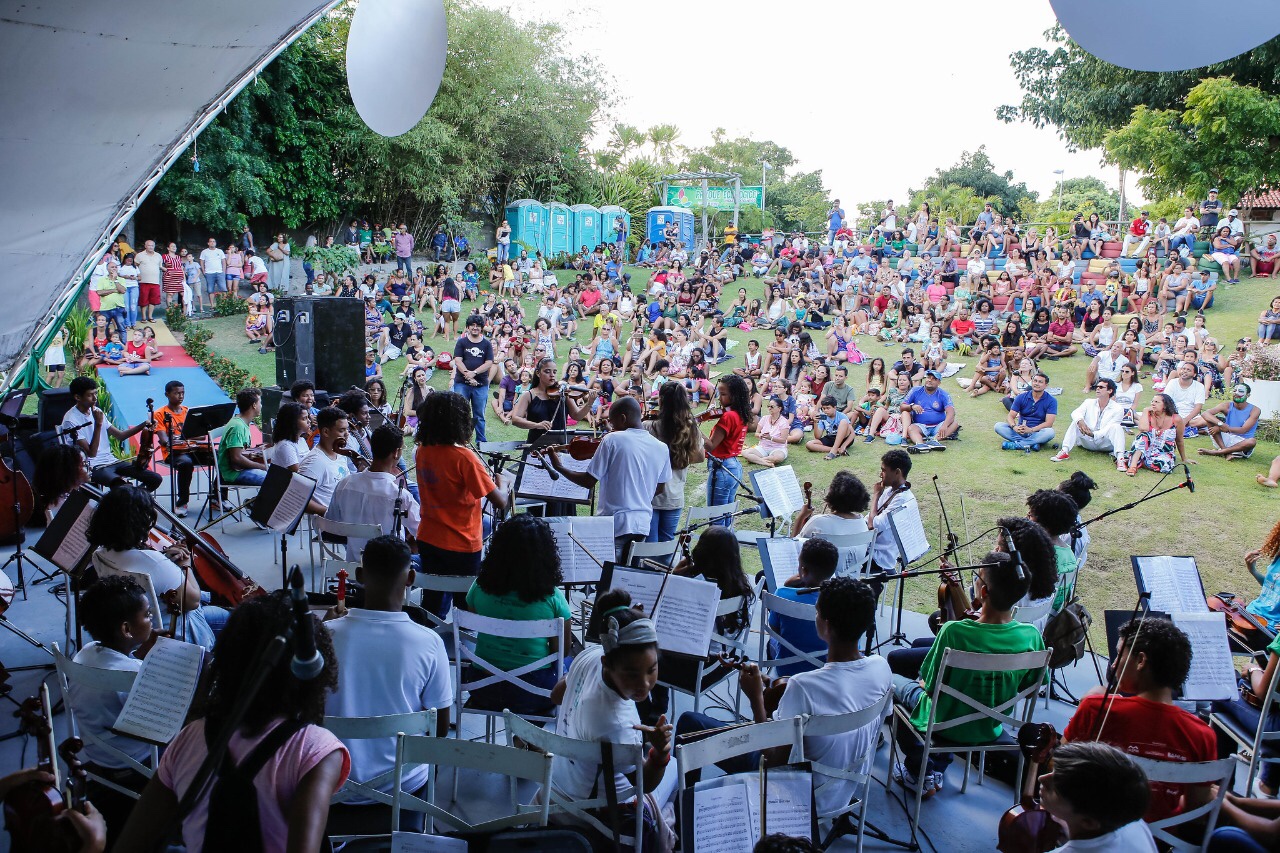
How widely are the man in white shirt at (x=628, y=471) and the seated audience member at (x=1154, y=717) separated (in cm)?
281

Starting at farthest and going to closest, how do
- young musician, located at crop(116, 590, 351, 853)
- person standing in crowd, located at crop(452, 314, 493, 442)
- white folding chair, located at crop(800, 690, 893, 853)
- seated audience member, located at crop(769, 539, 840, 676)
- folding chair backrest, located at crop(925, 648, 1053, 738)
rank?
person standing in crowd, located at crop(452, 314, 493, 442), seated audience member, located at crop(769, 539, 840, 676), folding chair backrest, located at crop(925, 648, 1053, 738), white folding chair, located at crop(800, 690, 893, 853), young musician, located at crop(116, 590, 351, 853)

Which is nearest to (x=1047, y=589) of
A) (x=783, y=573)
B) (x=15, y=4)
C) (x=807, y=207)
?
(x=783, y=573)

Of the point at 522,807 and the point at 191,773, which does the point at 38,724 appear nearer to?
the point at 191,773

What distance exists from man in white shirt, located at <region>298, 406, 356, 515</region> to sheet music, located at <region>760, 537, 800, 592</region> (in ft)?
9.67

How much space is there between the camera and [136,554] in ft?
13.3

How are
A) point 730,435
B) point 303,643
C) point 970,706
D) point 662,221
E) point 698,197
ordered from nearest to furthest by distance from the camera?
point 303,643 → point 970,706 → point 730,435 → point 662,221 → point 698,197

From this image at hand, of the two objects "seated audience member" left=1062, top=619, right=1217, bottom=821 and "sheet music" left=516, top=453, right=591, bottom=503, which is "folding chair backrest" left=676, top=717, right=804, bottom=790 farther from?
"sheet music" left=516, top=453, right=591, bottom=503

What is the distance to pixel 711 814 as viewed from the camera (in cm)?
259

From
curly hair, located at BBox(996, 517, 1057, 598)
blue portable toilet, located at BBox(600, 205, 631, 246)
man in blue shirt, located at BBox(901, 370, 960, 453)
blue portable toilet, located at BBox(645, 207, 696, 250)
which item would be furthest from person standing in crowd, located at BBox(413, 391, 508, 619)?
blue portable toilet, located at BBox(645, 207, 696, 250)

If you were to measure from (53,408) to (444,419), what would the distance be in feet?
18.5

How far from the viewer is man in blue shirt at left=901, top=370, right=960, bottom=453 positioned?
441 inches

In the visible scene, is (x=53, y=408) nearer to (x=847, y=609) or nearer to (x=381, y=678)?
(x=381, y=678)

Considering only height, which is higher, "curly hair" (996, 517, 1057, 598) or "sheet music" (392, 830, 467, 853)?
"curly hair" (996, 517, 1057, 598)

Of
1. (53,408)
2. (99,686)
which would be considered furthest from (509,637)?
(53,408)
